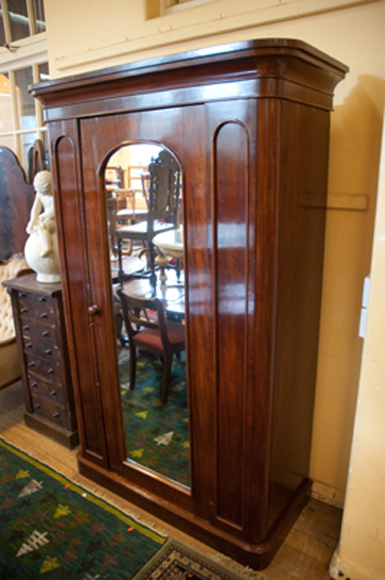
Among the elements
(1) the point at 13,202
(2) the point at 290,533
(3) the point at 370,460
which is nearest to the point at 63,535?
(2) the point at 290,533

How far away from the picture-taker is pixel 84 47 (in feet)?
7.46

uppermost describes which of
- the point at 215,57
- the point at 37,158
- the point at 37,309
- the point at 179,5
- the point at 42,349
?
the point at 179,5

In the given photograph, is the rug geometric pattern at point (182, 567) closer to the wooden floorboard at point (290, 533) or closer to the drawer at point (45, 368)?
the wooden floorboard at point (290, 533)

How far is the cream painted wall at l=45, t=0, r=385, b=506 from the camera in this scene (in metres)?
1.56

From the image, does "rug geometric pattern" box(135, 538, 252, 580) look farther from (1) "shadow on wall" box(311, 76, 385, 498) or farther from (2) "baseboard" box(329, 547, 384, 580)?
(1) "shadow on wall" box(311, 76, 385, 498)

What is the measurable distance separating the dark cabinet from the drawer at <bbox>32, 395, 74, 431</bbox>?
1.61ft

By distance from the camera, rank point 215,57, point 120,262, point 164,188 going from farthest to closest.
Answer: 1. point 120,262
2. point 164,188
3. point 215,57

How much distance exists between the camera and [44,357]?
7.78ft

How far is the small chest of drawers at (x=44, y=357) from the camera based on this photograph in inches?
89.0

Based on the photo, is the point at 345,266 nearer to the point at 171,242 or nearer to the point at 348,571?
the point at 171,242

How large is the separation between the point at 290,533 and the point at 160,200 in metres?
1.50

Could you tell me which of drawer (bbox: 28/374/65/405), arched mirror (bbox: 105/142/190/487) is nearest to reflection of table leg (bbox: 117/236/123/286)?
arched mirror (bbox: 105/142/190/487)

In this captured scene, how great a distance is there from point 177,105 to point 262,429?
1137 mm

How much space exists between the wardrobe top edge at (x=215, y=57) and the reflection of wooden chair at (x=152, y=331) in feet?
2.67
